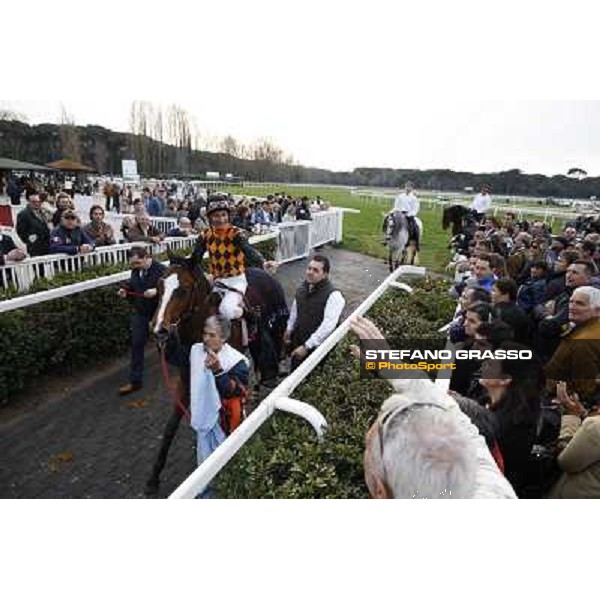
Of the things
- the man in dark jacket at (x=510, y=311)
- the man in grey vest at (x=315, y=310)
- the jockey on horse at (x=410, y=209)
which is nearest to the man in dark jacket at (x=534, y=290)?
the man in dark jacket at (x=510, y=311)

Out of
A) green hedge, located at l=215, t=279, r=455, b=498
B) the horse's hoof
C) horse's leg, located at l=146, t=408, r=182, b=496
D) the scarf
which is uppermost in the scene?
green hedge, located at l=215, t=279, r=455, b=498

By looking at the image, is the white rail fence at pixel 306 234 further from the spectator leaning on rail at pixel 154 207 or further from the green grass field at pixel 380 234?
the spectator leaning on rail at pixel 154 207

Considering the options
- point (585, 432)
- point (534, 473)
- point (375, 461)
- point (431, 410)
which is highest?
point (431, 410)

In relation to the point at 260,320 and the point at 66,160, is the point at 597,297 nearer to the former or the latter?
the point at 260,320

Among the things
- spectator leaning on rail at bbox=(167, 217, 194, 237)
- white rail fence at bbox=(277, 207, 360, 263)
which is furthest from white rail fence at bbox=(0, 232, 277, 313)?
white rail fence at bbox=(277, 207, 360, 263)

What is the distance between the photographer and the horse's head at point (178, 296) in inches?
100

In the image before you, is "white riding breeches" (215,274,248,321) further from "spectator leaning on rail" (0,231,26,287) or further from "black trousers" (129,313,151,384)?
"spectator leaning on rail" (0,231,26,287)

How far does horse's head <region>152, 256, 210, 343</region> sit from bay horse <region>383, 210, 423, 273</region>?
20.5 ft

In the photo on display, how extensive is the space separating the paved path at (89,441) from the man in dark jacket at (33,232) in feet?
5.00

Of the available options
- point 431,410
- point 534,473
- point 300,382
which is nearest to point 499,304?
point 534,473

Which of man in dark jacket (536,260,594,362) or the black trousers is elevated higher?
man in dark jacket (536,260,594,362)

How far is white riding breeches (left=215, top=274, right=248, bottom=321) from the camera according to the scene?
3051 mm

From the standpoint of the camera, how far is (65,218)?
14.4ft
